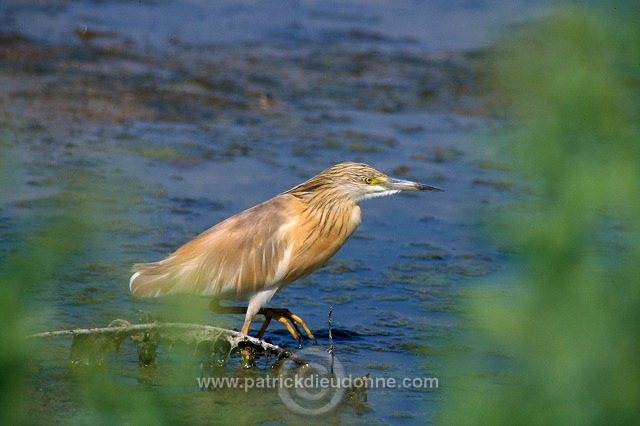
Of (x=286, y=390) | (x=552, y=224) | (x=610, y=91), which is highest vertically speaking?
(x=610, y=91)

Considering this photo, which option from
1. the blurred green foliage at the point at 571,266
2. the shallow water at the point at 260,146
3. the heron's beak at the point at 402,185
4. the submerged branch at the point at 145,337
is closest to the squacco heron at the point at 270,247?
the heron's beak at the point at 402,185

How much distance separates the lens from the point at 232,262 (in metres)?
5.23

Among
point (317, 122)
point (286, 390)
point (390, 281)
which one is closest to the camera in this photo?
→ point (286, 390)

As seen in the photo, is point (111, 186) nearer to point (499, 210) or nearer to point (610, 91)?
point (499, 210)

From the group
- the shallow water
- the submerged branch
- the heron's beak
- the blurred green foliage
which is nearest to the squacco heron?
the heron's beak

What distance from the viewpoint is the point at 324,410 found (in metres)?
4.46

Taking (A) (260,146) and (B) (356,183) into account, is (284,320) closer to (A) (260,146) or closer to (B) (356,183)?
(B) (356,183)

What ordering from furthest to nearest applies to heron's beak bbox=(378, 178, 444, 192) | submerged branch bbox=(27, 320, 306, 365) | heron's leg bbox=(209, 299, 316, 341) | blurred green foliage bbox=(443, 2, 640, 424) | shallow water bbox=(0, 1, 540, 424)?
heron's beak bbox=(378, 178, 444, 192) < heron's leg bbox=(209, 299, 316, 341) < shallow water bbox=(0, 1, 540, 424) < submerged branch bbox=(27, 320, 306, 365) < blurred green foliage bbox=(443, 2, 640, 424)

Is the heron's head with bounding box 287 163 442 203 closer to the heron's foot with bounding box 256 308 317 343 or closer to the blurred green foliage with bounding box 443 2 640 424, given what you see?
→ the heron's foot with bounding box 256 308 317 343

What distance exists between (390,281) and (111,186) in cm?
412

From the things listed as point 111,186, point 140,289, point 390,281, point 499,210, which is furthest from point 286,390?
point 499,210

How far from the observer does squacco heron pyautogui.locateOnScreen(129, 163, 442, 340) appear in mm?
5157

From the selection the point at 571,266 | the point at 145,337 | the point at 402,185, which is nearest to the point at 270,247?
the point at 402,185

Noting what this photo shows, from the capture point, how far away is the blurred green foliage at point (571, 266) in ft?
6.07
